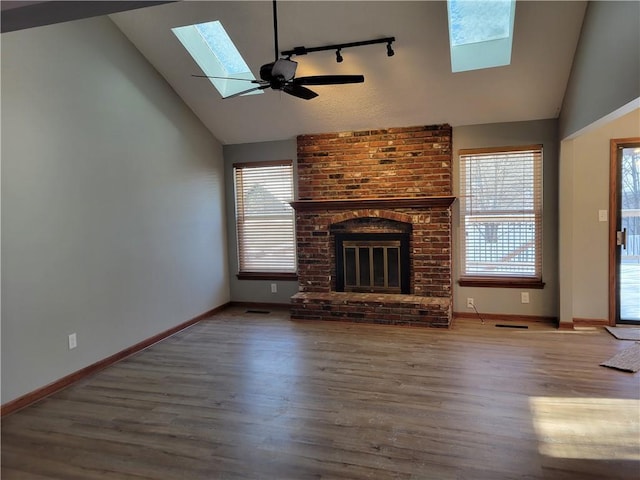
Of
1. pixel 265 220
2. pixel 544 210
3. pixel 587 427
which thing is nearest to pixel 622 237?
pixel 544 210

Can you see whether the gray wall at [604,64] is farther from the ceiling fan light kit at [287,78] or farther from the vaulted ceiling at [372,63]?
the ceiling fan light kit at [287,78]

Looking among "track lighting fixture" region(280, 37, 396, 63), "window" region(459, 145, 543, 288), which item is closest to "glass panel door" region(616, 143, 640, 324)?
"window" region(459, 145, 543, 288)

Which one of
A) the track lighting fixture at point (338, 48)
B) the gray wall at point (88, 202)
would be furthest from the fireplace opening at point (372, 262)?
the track lighting fixture at point (338, 48)

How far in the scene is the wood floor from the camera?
2184 mm

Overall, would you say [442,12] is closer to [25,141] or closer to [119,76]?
[119,76]

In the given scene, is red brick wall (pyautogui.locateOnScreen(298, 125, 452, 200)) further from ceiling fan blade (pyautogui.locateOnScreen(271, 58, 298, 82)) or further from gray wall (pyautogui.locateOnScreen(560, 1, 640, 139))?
ceiling fan blade (pyautogui.locateOnScreen(271, 58, 298, 82))

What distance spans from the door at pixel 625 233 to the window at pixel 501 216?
2.33ft

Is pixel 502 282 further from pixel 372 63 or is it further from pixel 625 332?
pixel 372 63

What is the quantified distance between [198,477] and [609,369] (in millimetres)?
3248

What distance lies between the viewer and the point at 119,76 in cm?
384

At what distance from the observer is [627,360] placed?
137 inches

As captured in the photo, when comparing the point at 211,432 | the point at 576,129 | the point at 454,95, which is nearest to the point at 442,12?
the point at 454,95

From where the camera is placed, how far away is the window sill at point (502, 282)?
4.70 m

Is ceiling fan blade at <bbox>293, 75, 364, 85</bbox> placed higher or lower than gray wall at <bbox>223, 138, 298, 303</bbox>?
higher
